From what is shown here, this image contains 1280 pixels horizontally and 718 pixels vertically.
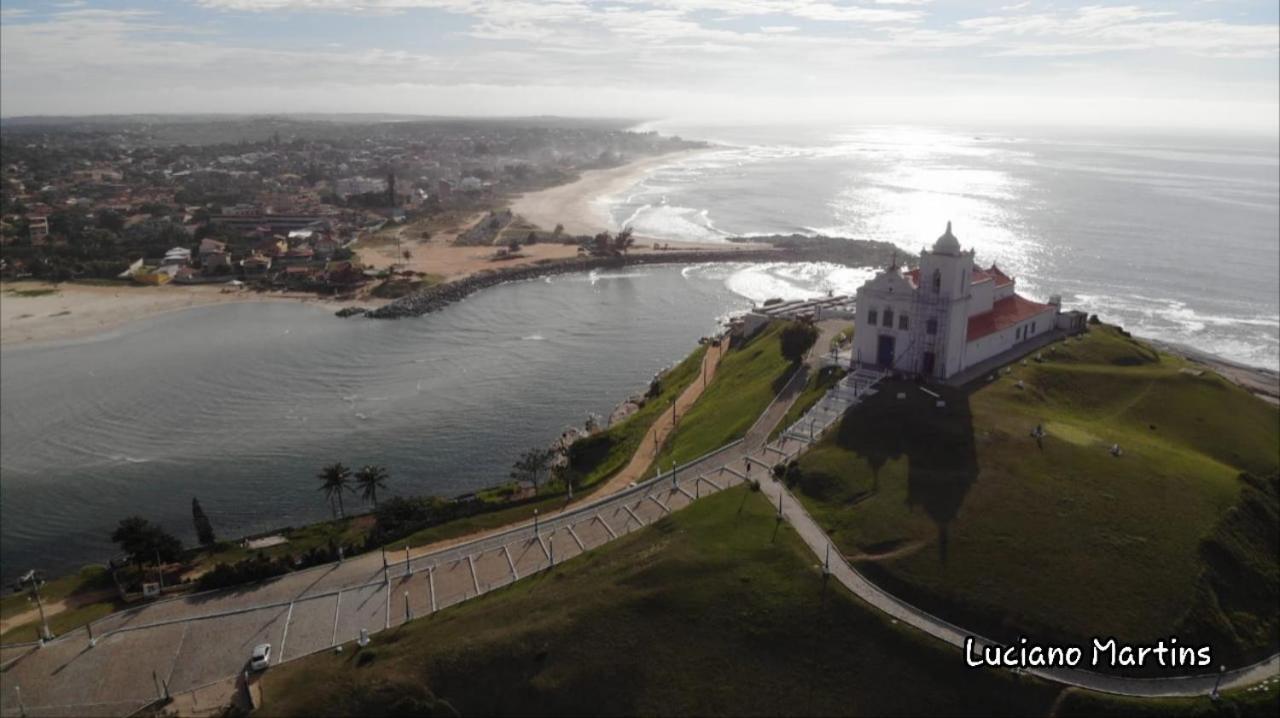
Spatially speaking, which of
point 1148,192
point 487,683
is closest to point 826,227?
point 1148,192

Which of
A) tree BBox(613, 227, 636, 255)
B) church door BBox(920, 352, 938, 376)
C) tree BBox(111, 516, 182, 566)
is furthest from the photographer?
tree BBox(613, 227, 636, 255)

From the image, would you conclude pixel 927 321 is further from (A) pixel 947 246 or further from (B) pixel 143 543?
(B) pixel 143 543

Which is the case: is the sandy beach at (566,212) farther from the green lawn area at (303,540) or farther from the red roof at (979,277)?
the green lawn area at (303,540)

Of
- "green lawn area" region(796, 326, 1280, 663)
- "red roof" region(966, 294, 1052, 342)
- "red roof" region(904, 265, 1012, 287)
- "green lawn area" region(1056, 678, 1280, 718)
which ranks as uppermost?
"red roof" region(904, 265, 1012, 287)

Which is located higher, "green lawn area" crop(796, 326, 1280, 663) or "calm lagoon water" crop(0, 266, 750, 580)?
"green lawn area" crop(796, 326, 1280, 663)

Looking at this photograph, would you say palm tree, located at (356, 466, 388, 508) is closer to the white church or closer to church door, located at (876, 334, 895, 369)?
the white church

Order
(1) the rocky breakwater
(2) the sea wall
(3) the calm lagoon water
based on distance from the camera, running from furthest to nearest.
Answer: (2) the sea wall < (1) the rocky breakwater < (3) the calm lagoon water

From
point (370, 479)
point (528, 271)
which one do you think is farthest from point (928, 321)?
point (528, 271)

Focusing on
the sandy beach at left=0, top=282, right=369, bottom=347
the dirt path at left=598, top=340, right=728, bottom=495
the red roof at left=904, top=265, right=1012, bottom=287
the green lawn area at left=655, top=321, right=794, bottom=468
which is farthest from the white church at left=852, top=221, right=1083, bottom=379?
the sandy beach at left=0, top=282, right=369, bottom=347
